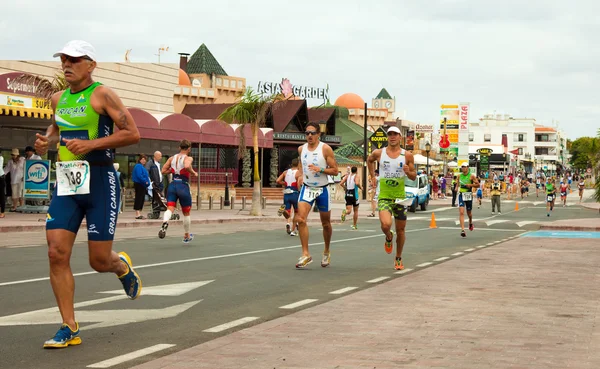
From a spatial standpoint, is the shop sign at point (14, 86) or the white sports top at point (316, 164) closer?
the white sports top at point (316, 164)

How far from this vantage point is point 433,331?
7266 millimetres

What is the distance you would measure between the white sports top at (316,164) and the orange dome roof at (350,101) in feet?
291

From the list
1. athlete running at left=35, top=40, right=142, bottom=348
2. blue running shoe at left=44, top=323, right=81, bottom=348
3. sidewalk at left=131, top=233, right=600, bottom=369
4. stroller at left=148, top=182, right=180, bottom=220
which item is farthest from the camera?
stroller at left=148, top=182, right=180, bottom=220

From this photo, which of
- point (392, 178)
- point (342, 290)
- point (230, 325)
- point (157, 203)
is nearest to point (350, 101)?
point (157, 203)

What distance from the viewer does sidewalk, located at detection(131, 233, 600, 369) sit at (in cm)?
602

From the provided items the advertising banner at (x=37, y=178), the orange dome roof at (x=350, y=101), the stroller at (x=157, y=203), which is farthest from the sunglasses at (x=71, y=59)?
the orange dome roof at (x=350, y=101)

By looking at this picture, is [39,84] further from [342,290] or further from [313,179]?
[342,290]

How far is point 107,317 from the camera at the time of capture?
7828 millimetres

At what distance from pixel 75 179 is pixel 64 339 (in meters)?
1.12

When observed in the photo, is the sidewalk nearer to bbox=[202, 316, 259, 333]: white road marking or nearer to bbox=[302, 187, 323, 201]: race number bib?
bbox=[202, 316, 259, 333]: white road marking

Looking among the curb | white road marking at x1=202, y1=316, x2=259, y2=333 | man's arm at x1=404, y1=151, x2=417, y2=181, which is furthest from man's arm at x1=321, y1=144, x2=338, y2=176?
the curb

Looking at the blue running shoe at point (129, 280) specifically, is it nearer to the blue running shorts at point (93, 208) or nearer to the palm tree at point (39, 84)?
the blue running shorts at point (93, 208)

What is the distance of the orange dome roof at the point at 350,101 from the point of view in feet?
334

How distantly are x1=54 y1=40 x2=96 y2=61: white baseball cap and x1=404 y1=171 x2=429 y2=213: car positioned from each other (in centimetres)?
3326
